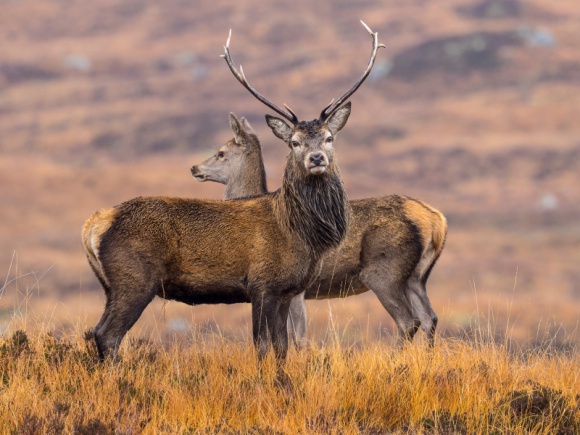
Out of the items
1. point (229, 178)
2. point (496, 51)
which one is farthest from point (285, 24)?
point (229, 178)

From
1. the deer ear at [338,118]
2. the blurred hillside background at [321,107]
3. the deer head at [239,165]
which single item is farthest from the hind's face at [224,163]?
the blurred hillside background at [321,107]

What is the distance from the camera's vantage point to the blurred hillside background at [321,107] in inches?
2805

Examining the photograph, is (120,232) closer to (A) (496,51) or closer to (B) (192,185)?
(B) (192,185)

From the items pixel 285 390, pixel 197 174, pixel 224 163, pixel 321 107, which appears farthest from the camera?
pixel 321 107

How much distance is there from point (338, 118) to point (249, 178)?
2718mm

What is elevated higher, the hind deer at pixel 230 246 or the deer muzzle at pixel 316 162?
the deer muzzle at pixel 316 162

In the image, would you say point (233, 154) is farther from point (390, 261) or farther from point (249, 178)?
point (390, 261)

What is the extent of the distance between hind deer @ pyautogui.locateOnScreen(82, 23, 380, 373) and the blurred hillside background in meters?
42.7

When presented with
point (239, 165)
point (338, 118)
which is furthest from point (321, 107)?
point (338, 118)


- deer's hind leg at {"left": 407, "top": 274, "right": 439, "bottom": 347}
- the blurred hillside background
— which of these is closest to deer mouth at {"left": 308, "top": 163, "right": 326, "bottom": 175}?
deer's hind leg at {"left": 407, "top": 274, "right": 439, "bottom": 347}

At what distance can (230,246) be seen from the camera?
867 centimetres

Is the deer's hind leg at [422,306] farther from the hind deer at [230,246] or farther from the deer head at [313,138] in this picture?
the deer head at [313,138]

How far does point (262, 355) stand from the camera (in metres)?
8.36

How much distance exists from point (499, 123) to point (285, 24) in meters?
32.6
